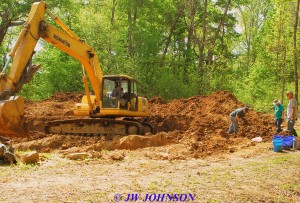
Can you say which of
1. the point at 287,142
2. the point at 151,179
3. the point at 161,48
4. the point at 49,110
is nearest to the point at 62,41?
the point at 151,179

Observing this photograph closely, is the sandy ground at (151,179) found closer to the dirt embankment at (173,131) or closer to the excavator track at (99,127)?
the dirt embankment at (173,131)

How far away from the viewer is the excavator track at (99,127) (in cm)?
1644

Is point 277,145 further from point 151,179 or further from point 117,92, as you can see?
point 117,92

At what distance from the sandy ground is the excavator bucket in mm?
811

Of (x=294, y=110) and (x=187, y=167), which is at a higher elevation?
(x=294, y=110)

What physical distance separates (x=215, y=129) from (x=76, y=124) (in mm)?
5745

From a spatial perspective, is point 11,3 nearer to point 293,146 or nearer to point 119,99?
point 119,99

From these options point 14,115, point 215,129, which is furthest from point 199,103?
point 14,115

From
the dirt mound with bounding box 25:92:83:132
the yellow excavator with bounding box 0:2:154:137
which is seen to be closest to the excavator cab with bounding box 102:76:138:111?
the yellow excavator with bounding box 0:2:154:137

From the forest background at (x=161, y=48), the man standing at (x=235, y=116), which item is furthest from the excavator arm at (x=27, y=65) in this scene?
the forest background at (x=161, y=48)

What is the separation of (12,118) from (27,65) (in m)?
2.90

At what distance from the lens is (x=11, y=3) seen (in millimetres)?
26969

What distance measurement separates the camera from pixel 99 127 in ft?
54.6

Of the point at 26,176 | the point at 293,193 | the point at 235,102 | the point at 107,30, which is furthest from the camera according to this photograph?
the point at 107,30
